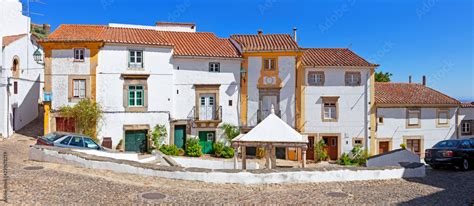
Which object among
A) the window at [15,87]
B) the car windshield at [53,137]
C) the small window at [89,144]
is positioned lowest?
the small window at [89,144]

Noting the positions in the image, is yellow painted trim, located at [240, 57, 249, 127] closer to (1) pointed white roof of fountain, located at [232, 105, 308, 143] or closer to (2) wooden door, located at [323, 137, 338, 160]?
(2) wooden door, located at [323, 137, 338, 160]

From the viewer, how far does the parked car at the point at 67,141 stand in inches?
584

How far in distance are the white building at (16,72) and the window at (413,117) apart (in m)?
26.4

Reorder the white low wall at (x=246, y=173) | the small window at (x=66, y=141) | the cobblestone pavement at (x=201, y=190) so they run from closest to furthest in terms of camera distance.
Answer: the cobblestone pavement at (x=201, y=190)
the white low wall at (x=246, y=173)
the small window at (x=66, y=141)

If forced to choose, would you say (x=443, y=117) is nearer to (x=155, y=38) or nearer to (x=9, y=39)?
(x=155, y=38)

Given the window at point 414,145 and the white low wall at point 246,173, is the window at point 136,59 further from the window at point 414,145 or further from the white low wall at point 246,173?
the window at point 414,145

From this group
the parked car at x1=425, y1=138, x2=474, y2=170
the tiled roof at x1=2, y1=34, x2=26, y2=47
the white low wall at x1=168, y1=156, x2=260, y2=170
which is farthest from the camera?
the tiled roof at x1=2, y1=34, x2=26, y2=47

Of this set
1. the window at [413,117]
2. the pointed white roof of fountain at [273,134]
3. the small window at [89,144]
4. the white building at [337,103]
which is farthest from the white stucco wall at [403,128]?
the small window at [89,144]

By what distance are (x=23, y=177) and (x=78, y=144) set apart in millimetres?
4715

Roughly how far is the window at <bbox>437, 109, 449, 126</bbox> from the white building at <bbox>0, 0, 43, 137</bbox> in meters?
29.0

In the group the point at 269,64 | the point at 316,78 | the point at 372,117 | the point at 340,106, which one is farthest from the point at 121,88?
the point at 372,117

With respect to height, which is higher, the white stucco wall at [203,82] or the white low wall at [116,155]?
the white stucco wall at [203,82]

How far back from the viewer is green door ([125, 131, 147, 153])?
22.7 meters

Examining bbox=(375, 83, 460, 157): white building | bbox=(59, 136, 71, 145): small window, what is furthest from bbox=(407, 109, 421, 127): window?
bbox=(59, 136, 71, 145): small window
